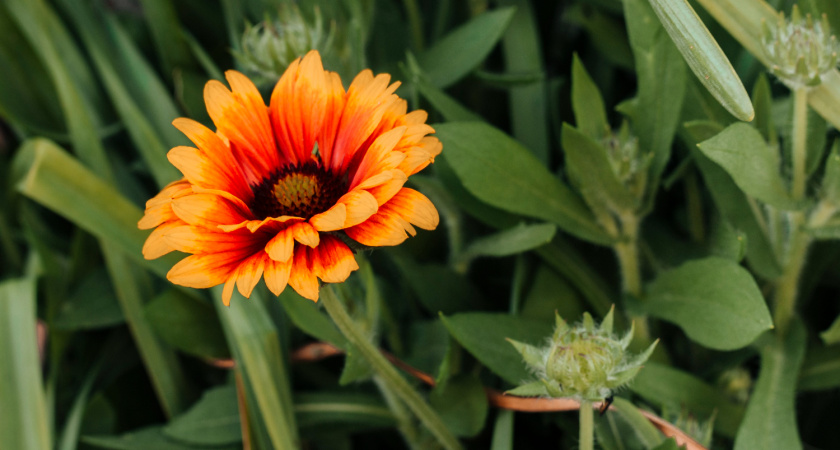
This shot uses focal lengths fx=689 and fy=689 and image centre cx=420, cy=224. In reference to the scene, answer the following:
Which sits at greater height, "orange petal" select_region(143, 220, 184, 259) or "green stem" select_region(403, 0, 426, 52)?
"green stem" select_region(403, 0, 426, 52)

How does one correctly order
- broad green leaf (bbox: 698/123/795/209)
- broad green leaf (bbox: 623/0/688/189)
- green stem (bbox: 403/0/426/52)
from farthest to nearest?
green stem (bbox: 403/0/426/52), broad green leaf (bbox: 623/0/688/189), broad green leaf (bbox: 698/123/795/209)

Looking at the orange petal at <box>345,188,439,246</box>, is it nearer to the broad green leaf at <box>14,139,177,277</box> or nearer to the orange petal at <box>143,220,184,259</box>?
the orange petal at <box>143,220,184,259</box>

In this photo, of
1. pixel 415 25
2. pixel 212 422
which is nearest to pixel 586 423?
pixel 212 422

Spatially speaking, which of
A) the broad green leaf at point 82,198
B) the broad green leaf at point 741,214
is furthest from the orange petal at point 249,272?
the broad green leaf at point 741,214

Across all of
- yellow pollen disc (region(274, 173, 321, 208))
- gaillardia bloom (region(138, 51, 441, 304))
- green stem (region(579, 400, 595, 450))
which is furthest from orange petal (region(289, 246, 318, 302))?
green stem (region(579, 400, 595, 450))

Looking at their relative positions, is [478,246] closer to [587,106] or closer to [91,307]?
[587,106]

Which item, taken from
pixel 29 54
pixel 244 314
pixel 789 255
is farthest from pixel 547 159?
pixel 29 54

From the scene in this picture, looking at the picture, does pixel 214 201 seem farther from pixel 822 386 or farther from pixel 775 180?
pixel 822 386

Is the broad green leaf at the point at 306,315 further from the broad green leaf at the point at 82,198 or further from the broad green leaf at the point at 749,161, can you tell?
the broad green leaf at the point at 749,161
